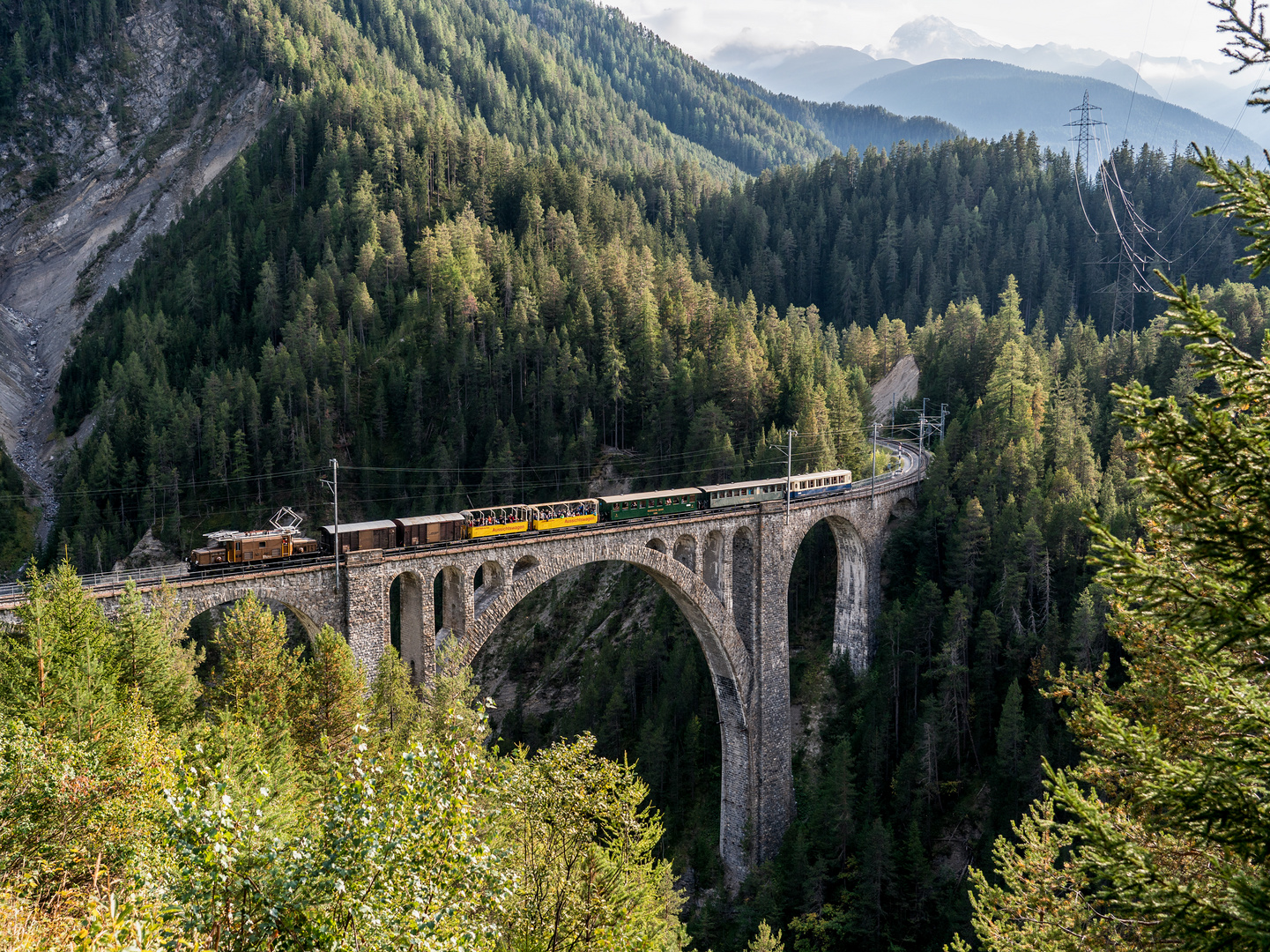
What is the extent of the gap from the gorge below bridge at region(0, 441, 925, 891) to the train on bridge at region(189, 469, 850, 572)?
0.54 metres

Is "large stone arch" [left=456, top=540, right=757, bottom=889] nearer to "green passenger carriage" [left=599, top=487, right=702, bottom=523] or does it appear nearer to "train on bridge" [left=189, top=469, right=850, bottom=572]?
"green passenger carriage" [left=599, top=487, right=702, bottom=523]

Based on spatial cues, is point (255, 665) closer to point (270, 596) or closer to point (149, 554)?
point (270, 596)

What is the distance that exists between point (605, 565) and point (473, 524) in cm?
4597

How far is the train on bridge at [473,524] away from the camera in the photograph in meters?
35.9

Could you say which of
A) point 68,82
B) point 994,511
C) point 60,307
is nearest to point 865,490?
point 994,511

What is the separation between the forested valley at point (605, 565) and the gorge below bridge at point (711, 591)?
1924 mm

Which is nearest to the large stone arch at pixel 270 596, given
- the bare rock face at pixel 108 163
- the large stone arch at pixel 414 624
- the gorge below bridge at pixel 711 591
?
the gorge below bridge at pixel 711 591

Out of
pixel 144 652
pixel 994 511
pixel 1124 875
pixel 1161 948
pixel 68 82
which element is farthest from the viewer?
pixel 68 82

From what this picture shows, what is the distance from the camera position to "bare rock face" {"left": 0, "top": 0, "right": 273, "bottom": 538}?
4806 inches

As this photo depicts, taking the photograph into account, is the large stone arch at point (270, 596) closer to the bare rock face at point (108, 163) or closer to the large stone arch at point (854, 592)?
the large stone arch at point (854, 592)

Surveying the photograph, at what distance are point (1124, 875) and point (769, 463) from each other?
57.4 m

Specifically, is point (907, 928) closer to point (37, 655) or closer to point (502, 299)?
point (37, 655)

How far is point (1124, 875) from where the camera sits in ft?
31.8

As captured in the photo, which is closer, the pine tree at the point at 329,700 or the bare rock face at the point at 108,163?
the pine tree at the point at 329,700
